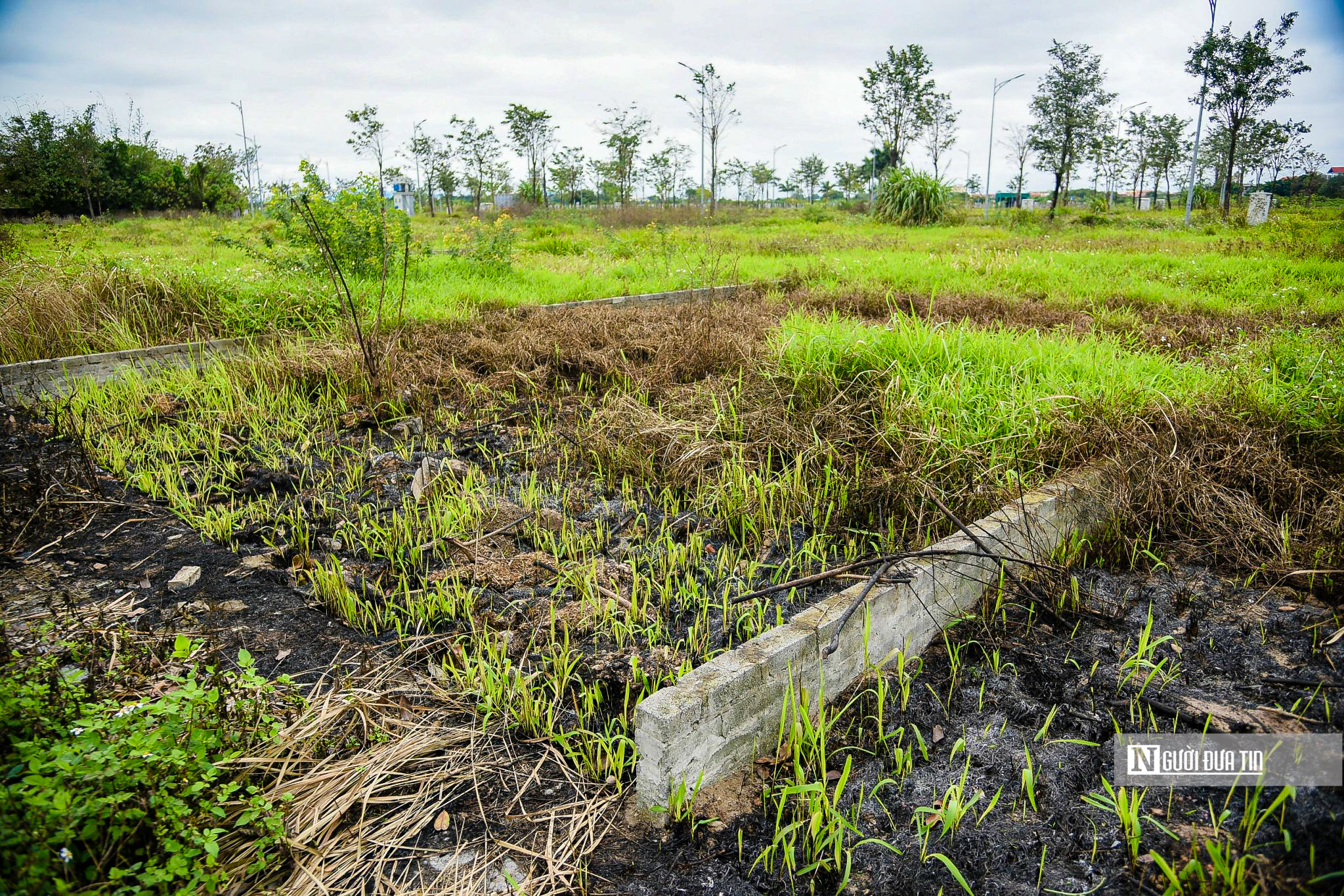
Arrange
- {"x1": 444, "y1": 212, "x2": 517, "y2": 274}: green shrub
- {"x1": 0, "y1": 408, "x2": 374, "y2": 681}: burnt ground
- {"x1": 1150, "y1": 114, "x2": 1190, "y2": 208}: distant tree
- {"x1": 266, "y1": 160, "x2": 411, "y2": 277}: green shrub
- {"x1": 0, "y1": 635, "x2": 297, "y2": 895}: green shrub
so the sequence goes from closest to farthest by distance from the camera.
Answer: {"x1": 0, "y1": 635, "x2": 297, "y2": 895}: green shrub
{"x1": 0, "y1": 408, "x2": 374, "y2": 681}: burnt ground
{"x1": 266, "y1": 160, "x2": 411, "y2": 277}: green shrub
{"x1": 444, "y1": 212, "x2": 517, "y2": 274}: green shrub
{"x1": 1150, "y1": 114, "x2": 1190, "y2": 208}: distant tree

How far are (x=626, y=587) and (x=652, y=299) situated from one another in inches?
216

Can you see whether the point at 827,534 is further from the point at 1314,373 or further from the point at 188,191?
the point at 188,191

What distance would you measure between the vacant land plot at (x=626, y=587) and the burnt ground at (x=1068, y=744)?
1 centimetres

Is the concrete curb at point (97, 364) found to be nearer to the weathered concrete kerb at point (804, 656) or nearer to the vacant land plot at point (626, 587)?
the vacant land plot at point (626, 587)

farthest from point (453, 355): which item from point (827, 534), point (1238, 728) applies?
point (1238, 728)

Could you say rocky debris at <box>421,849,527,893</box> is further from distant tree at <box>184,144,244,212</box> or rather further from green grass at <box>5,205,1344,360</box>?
distant tree at <box>184,144,244,212</box>

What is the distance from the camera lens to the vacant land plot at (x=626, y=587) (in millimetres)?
1604

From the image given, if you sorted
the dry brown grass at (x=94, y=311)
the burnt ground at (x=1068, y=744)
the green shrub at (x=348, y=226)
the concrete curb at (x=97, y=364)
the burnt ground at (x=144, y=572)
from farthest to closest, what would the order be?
the green shrub at (x=348, y=226) < the dry brown grass at (x=94, y=311) < the concrete curb at (x=97, y=364) < the burnt ground at (x=144, y=572) < the burnt ground at (x=1068, y=744)

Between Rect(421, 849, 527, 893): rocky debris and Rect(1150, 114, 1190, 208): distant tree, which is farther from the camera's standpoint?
Rect(1150, 114, 1190, 208): distant tree

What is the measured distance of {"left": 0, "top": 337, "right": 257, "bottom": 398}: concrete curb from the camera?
486 cm

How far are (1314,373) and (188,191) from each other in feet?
107

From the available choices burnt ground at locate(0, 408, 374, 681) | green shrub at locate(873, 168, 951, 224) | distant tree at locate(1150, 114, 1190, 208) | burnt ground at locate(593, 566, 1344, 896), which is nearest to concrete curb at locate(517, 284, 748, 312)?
burnt ground at locate(0, 408, 374, 681)

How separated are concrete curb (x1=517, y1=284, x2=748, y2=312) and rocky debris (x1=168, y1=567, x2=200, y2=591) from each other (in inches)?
168

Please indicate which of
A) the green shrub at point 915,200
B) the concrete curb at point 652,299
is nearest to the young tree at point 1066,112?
the green shrub at point 915,200
